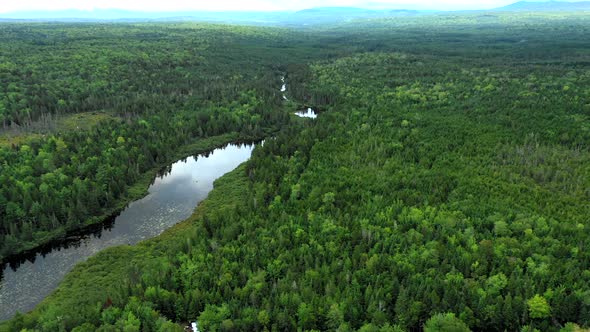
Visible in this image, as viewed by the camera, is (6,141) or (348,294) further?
(6,141)

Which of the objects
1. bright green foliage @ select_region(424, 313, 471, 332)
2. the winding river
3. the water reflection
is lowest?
the winding river

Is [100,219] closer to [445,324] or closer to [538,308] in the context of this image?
[445,324]

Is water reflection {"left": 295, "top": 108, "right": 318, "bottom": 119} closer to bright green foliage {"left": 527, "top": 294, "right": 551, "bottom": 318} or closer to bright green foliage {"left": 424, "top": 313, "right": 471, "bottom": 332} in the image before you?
bright green foliage {"left": 527, "top": 294, "right": 551, "bottom": 318}

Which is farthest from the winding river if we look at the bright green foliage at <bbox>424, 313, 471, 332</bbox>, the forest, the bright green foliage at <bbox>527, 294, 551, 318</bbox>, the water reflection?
the bright green foliage at <bbox>527, 294, 551, 318</bbox>

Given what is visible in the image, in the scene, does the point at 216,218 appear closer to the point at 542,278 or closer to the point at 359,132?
the point at 542,278

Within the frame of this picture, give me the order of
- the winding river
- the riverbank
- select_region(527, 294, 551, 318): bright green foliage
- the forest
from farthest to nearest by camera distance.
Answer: the riverbank < the winding river < the forest < select_region(527, 294, 551, 318): bright green foliage

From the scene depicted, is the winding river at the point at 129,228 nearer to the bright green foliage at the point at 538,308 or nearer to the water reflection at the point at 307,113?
the water reflection at the point at 307,113

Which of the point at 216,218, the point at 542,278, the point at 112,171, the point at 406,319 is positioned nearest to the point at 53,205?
the point at 112,171
